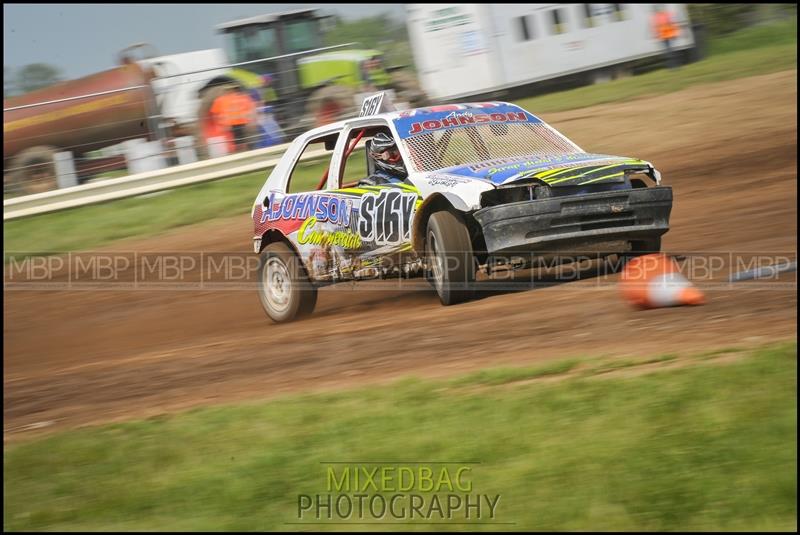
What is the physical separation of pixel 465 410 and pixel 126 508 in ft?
4.96

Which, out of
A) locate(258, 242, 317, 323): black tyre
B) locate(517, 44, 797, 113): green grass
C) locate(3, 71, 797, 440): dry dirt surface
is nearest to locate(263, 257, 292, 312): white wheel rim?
locate(258, 242, 317, 323): black tyre

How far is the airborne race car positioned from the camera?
6832mm

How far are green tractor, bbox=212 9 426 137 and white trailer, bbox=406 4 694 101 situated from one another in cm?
174

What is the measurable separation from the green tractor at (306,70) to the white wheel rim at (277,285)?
8663mm

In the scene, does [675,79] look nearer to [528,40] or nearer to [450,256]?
[528,40]

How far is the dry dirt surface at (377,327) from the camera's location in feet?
18.7

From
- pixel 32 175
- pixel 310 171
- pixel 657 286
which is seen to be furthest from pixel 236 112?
pixel 657 286

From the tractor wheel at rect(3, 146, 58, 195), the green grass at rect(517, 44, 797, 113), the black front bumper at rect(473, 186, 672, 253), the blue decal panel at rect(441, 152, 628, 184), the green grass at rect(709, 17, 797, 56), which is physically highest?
the tractor wheel at rect(3, 146, 58, 195)

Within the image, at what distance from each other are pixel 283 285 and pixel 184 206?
7753 mm

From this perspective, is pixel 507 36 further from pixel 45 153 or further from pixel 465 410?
pixel 465 410

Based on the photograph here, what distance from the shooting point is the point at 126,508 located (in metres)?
4.23

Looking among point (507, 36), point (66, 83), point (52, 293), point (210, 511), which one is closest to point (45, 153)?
point (66, 83)

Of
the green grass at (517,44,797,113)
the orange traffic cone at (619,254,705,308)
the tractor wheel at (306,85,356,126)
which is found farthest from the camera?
the green grass at (517,44,797,113)

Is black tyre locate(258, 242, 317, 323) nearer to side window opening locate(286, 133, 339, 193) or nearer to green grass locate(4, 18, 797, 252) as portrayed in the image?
side window opening locate(286, 133, 339, 193)
